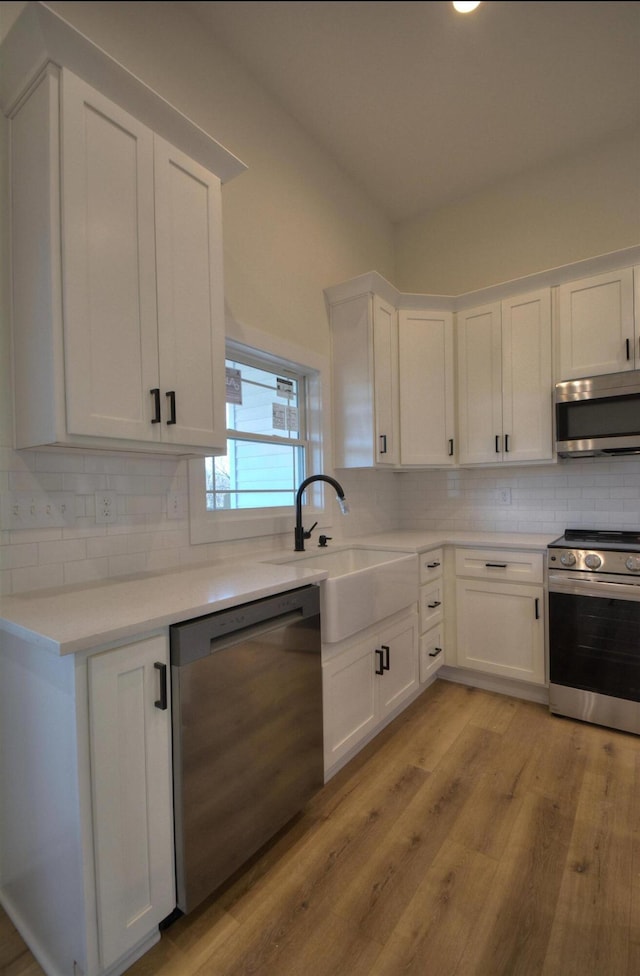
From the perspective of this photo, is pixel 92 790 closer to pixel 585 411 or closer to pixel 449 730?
pixel 449 730

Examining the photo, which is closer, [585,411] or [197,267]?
[197,267]

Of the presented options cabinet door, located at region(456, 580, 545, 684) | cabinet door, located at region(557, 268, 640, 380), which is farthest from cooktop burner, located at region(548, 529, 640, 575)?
cabinet door, located at region(557, 268, 640, 380)

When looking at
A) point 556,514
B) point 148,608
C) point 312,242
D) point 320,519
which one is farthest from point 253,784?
point 312,242

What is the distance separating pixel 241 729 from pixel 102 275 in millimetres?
1374

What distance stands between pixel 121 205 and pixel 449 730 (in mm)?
2543

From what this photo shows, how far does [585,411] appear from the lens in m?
2.50

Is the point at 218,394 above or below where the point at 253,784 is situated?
above

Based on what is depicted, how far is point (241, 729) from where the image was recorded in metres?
1.34

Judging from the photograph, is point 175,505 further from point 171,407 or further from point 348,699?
point 348,699

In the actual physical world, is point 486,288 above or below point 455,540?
Result: above

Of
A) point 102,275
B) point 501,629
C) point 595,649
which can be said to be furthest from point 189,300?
point 595,649

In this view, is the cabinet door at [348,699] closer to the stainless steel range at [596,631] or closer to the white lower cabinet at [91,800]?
the white lower cabinet at [91,800]

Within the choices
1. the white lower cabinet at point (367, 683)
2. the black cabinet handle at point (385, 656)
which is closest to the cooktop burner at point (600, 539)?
the white lower cabinet at point (367, 683)

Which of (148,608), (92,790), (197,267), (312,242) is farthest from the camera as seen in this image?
(312,242)
